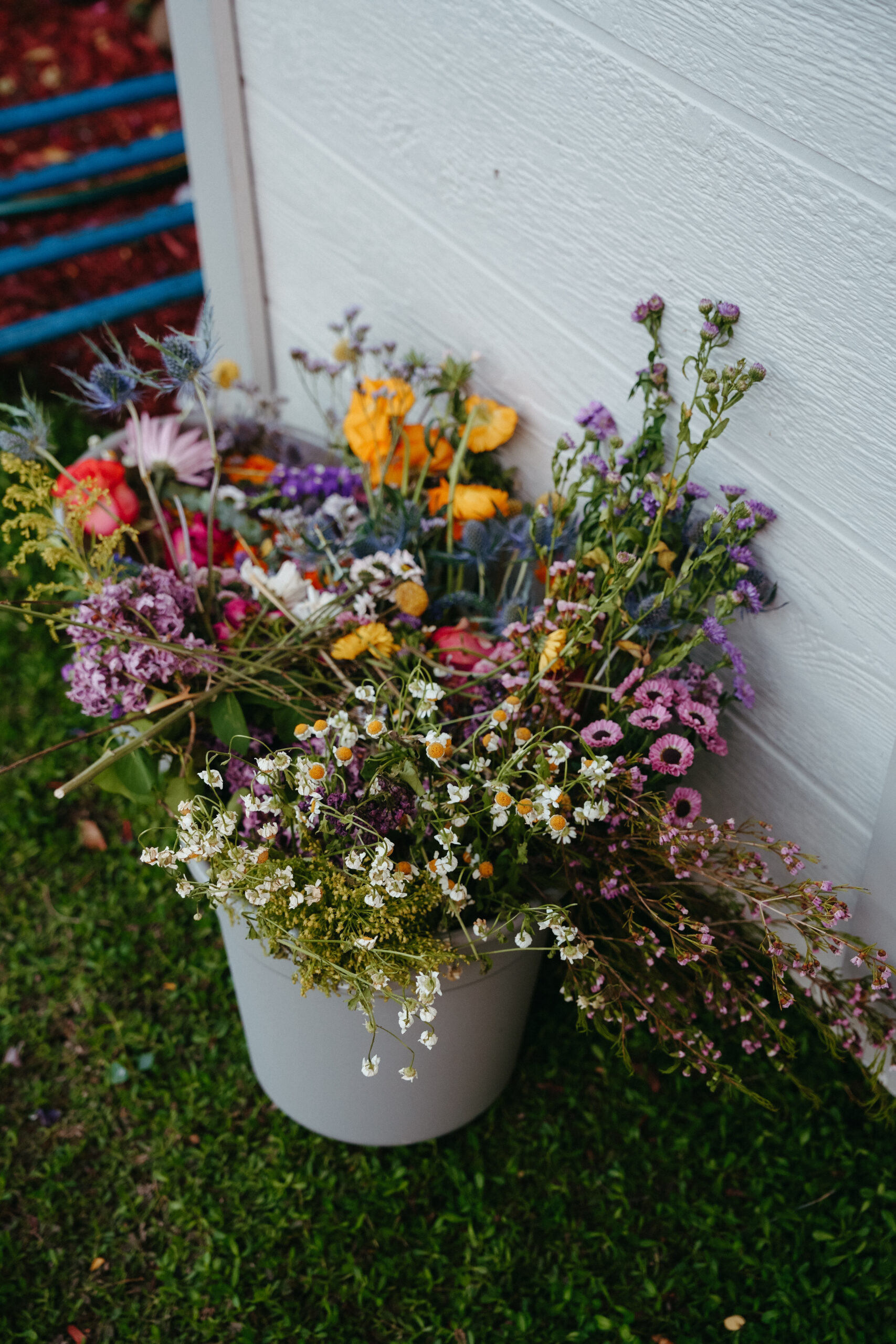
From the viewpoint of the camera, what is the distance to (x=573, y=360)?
1.42 m

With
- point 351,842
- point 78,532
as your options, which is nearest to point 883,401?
point 351,842

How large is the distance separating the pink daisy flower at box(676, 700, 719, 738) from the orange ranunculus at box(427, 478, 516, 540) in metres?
0.45

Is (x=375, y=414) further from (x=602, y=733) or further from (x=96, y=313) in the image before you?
(x=96, y=313)

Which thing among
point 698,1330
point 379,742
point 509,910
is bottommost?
point 698,1330

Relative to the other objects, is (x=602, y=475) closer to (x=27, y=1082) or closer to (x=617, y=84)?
(x=617, y=84)

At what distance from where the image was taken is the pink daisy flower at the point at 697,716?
116cm

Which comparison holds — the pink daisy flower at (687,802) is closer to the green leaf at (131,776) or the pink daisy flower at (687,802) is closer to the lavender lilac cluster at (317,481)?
the green leaf at (131,776)

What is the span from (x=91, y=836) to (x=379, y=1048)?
960 mm

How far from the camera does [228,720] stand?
124 centimetres

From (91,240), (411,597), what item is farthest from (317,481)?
(91,240)

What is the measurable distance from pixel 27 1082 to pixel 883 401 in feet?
5.26

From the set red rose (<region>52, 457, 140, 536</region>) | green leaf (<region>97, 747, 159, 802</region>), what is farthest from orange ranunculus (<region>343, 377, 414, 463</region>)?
green leaf (<region>97, 747, 159, 802</region>)

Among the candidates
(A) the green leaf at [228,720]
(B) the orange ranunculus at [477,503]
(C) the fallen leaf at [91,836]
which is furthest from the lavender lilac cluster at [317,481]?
(C) the fallen leaf at [91,836]

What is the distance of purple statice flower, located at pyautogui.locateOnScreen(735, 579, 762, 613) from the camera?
114 cm
